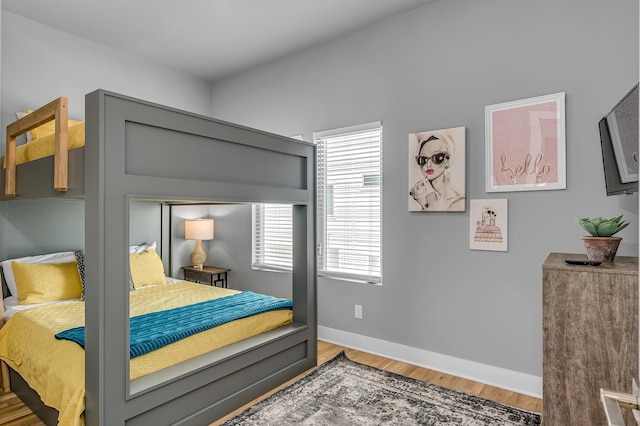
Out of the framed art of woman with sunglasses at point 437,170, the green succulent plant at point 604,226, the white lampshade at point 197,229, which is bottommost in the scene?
the white lampshade at point 197,229

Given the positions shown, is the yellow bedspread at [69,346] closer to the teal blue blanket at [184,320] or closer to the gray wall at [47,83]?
the teal blue blanket at [184,320]

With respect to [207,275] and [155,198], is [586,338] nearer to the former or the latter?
[155,198]

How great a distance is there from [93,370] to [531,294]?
2.65 m

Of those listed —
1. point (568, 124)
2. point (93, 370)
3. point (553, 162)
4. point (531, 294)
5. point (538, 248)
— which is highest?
point (568, 124)

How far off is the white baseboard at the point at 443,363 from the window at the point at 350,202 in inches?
21.7

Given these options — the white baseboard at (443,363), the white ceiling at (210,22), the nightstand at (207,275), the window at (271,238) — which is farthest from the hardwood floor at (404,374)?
the white ceiling at (210,22)

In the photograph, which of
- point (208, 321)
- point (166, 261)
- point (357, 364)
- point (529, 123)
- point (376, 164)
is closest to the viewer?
point (208, 321)

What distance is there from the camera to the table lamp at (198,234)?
445cm

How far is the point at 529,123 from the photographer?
262 centimetres

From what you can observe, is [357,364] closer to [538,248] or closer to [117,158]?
[538,248]

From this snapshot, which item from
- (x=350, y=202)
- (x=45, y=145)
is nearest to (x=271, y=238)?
(x=350, y=202)

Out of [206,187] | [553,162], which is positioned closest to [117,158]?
[206,187]

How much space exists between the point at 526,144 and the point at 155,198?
7.79ft

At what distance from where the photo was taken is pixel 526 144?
2631 millimetres
